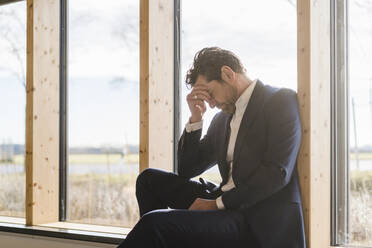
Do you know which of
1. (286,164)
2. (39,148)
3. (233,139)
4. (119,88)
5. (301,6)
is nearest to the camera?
(286,164)

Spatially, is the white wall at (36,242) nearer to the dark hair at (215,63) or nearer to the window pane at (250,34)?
the window pane at (250,34)

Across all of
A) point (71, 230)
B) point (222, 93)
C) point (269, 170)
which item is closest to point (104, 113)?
point (71, 230)

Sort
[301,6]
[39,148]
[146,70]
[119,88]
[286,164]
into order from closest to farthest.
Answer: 1. [286,164]
2. [301,6]
3. [146,70]
4. [119,88]
5. [39,148]

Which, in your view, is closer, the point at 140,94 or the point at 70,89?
the point at 140,94

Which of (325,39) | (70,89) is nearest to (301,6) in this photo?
(325,39)

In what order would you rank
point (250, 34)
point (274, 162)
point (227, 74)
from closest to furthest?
point (274, 162) → point (227, 74) → point (250, 34)

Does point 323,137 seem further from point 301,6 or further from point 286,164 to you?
point 301,6

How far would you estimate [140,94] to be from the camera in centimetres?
301

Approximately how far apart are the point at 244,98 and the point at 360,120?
2.28 ft

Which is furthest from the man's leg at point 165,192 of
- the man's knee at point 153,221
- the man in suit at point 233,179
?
the man's knee at point 153,221

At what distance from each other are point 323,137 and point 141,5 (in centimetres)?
132

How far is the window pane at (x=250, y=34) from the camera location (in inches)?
109

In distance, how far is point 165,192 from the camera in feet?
7.75

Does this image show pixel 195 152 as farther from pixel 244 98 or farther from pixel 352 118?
pixel 352 118
